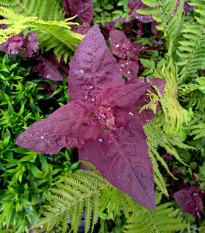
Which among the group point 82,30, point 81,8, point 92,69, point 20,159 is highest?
point 81,8

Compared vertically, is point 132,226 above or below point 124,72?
below

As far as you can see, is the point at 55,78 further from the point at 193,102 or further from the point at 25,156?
the point at 193,102

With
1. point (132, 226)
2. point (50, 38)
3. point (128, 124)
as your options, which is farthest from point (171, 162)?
point (50, 38)

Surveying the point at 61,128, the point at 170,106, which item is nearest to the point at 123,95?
the point at 61,128

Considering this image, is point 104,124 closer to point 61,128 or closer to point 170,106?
point 61,128

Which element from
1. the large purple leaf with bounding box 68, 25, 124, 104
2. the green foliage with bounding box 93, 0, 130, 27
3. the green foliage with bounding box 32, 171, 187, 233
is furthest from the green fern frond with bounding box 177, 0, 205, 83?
the green foliage with bounding box 32, 171, 187, 233

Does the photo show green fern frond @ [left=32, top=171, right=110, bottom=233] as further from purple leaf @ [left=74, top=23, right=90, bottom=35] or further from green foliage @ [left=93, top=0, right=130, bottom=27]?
green foliage @ [left=93, top=0, right=130, bottom=27]

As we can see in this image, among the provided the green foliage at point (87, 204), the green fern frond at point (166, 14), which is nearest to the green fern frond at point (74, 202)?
the green foliage at point (87, 204)
